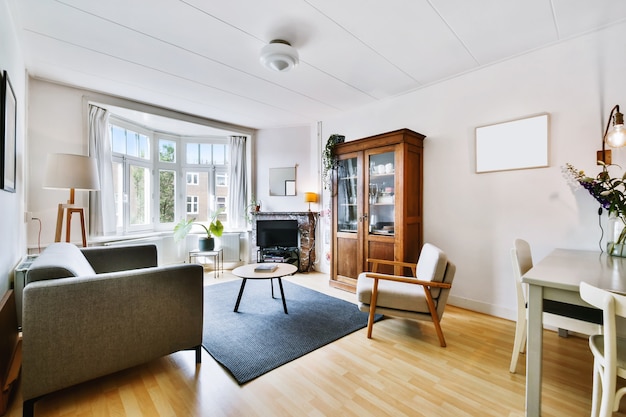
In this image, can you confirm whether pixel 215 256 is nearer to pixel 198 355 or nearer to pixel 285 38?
pixel 198 355

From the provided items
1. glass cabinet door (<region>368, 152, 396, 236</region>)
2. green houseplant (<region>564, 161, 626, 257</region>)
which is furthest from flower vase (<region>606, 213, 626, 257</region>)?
glass cabinet door (<region>368, 152, 396, 236</region>)

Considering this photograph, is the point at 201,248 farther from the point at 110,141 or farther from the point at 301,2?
the point at 301,2

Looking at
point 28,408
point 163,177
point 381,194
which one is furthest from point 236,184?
point 28,408

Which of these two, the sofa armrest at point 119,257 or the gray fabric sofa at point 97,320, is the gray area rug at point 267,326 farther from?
the sofa armrest at point 119,257

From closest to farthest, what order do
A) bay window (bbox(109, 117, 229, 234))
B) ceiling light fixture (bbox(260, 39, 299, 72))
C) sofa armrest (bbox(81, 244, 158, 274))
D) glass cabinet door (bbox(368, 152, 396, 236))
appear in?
1. ceiling light fixture (bbox(260, 39, 299, 72))
2. sofa armrest (bbox(81, 244, 158, 274))
3. glass cabinet door (bbox(368, 152, 396, 236))
4. bay window (bbox(109, 117, 229, 234))

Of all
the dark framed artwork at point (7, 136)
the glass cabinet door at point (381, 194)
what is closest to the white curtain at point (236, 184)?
the glass cabinet door at point (381, 194)

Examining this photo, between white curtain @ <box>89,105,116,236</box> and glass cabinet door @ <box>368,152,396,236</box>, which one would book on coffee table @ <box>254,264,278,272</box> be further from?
white curtain @ <box>89,105,116,236</box>

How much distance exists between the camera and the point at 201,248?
4.53m

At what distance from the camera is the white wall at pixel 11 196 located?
1874 mm

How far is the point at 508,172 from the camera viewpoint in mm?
2719

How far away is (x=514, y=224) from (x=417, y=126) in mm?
1554

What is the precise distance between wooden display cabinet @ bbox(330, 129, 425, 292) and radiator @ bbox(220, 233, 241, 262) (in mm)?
1988

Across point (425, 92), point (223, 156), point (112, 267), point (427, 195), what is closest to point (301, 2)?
point (425, 92)

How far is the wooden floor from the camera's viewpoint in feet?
5.04
